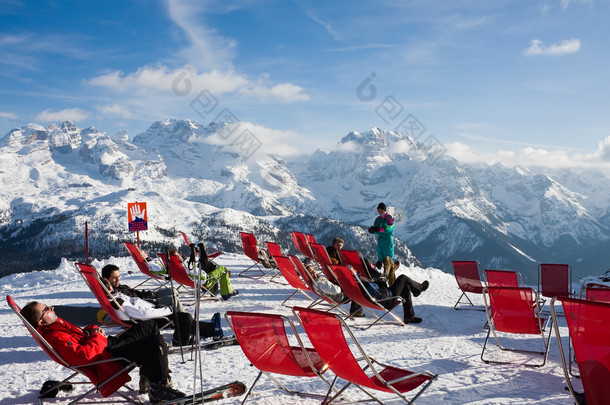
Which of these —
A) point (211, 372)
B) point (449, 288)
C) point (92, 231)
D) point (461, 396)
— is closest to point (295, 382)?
point (211, 372)

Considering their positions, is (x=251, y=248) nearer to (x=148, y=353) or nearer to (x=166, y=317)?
(x=166, y=317)

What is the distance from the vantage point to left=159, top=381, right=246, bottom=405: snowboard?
4391 mm

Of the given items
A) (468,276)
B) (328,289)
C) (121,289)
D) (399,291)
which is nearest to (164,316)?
(121,289)

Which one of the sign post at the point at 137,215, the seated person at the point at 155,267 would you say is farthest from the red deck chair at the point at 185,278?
the sign post at the point at 137,215

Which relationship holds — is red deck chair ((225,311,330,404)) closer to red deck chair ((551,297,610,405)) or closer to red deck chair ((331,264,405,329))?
red deck chair ((551,297,610,405))

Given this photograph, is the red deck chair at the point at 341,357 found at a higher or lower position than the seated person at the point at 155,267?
lower

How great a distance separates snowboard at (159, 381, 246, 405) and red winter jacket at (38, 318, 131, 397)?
0.53 meters

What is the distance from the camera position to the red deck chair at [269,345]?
400 centimetres

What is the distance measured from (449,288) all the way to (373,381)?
375 inches

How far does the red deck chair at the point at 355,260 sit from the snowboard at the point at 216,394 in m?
5.04

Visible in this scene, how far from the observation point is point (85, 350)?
13.5ft

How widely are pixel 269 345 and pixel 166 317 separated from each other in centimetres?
210

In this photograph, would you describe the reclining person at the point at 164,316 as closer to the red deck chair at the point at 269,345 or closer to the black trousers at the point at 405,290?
the red deck chair at the point at 269,345

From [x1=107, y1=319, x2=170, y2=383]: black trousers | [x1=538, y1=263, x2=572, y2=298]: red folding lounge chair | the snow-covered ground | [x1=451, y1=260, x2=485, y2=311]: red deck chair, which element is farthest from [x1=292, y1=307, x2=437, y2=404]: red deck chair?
[x1=538, y1=263, x2=572, y2=298]: red folding lounge chair
